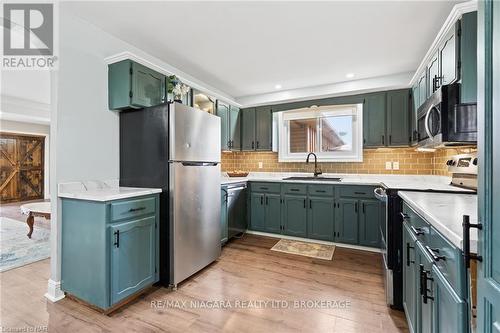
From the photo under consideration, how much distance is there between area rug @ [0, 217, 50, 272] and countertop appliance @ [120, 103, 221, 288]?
165 centimetres

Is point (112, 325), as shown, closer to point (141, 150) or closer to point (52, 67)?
point (141, 150)

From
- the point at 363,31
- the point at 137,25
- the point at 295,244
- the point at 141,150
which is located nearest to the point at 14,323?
the point at 141,150

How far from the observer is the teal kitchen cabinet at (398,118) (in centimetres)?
321

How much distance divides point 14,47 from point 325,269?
435 cm

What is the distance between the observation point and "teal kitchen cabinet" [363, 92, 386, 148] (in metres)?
3.36

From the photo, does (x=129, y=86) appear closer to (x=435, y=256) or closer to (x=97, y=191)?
(x=97, y=191)

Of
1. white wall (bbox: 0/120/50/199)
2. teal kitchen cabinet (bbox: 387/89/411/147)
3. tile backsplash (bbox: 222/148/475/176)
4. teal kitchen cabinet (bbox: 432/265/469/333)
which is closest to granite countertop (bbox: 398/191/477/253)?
teal kitchen cabinet (bbox: 432/265/469/333)

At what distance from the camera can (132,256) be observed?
1.95 meters

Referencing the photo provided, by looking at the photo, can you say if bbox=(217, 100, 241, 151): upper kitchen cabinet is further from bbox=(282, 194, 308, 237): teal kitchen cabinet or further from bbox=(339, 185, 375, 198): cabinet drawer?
bbox=(339, 185, 375, 198): cabinet drawer

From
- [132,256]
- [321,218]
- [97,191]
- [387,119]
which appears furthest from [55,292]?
[387,119]

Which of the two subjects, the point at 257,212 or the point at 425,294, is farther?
the point at 257,212

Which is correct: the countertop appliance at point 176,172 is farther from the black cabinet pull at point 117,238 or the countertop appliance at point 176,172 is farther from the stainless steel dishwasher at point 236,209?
the stainless steel dishwasher at point 236,209

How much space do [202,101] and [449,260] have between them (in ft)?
10.7

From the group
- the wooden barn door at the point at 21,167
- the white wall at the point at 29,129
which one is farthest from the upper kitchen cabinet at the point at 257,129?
the wooden barn door at the point at 21,167
